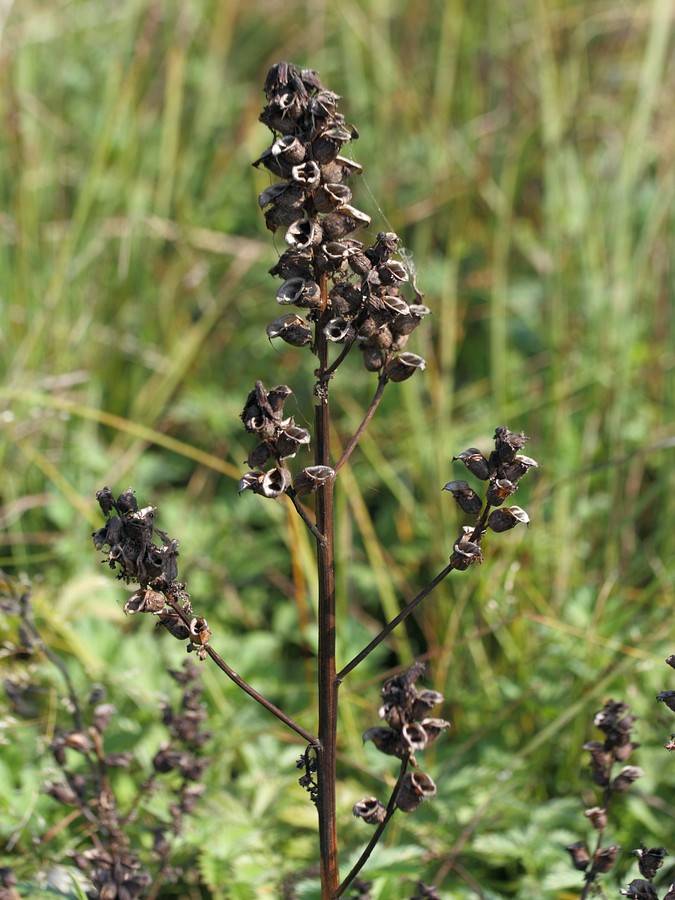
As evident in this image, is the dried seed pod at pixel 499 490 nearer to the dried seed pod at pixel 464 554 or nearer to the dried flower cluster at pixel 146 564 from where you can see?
the dried seed pod at pixel 464 554

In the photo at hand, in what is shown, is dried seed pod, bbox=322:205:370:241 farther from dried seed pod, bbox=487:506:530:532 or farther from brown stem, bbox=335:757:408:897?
brown stem, bbox=335:757:408:897

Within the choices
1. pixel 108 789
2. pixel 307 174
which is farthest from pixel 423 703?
pixel 108 789

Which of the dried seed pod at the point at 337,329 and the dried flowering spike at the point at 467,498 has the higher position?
the dried seed pod at the point at 337,329

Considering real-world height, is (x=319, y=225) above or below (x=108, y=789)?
above

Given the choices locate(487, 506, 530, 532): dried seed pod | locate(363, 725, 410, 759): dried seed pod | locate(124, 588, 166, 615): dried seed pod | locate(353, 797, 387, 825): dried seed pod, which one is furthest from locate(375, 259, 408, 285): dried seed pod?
locate(353, 797, 387, 825): dried seed pod

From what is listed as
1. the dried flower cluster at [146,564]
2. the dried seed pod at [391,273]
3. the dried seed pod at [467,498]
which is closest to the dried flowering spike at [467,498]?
the dried seed pod at [467,498]

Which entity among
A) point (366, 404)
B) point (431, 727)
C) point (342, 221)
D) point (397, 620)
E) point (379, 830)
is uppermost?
point (366, 404)

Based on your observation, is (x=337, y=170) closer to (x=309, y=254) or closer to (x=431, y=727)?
(x=309, y=254)
